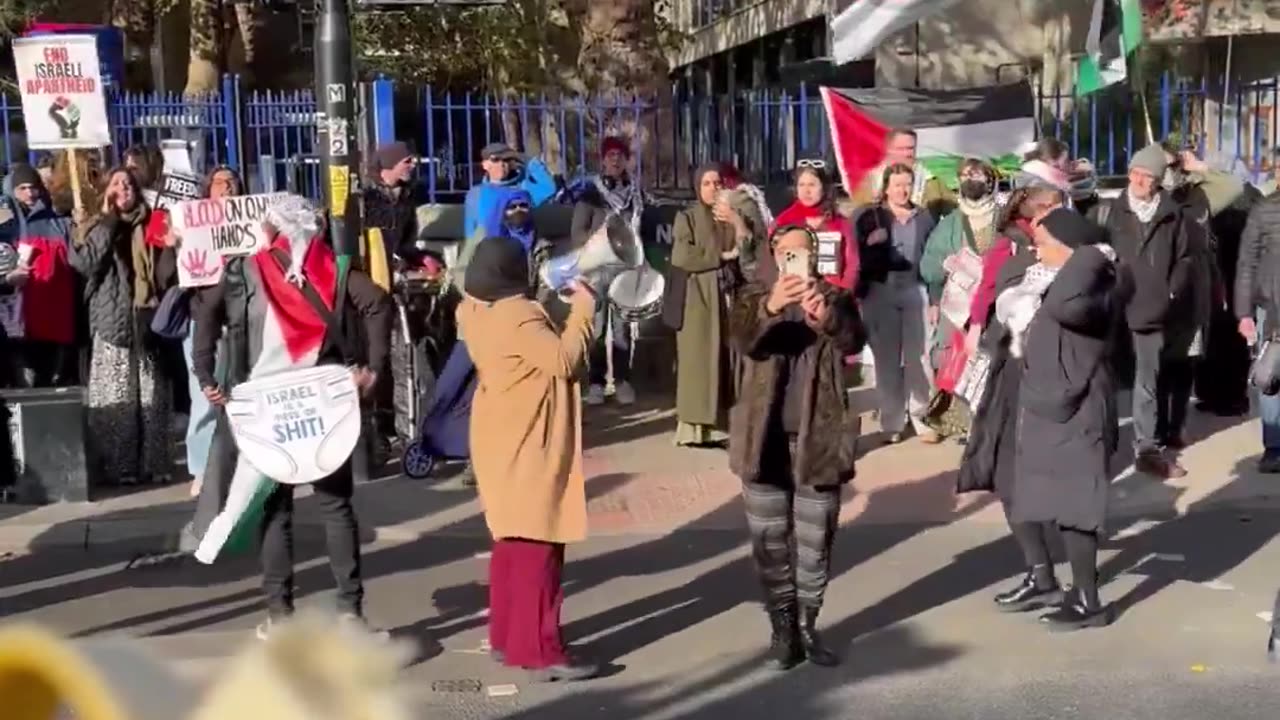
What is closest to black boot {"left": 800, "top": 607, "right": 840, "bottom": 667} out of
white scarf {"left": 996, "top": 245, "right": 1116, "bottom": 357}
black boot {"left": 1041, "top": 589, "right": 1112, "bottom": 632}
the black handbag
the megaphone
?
black boot {"left": 1041, "top": 589, "right": 1112, "bottom": 632}

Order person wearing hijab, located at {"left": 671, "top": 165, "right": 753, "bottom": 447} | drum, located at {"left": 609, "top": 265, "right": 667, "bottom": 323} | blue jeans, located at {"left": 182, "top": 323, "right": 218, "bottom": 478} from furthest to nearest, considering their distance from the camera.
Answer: drum, located at {"left": 609, "top": 265, "right": 667, "bottom": 323} < person wearing hijab, located at {"left": 671, "top": 165, "right": 753, "bottom": 447} < blue jeans, located at {"left": 182, "top": 323, "right": 218, "bottom": 478}

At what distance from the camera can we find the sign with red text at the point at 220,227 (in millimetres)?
6598

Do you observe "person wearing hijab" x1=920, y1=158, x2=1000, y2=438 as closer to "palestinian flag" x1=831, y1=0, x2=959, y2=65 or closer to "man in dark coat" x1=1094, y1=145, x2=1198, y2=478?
"man in dark coat" x1=1094, y1=145, x2=1198, y2=478

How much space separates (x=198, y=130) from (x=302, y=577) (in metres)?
5.39

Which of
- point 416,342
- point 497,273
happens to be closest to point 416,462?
point 416,342

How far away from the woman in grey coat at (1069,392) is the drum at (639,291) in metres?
3.77

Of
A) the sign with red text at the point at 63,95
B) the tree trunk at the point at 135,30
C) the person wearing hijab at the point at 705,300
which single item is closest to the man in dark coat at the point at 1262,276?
the person wearing hijab at the point at 705,300

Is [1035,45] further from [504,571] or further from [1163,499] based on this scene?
[504,571]

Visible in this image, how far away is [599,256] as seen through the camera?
8.84 metres

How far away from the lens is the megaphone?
767 centimetres

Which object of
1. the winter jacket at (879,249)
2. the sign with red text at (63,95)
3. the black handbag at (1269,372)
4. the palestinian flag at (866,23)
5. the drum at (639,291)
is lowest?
the black handbag at (1269,372)

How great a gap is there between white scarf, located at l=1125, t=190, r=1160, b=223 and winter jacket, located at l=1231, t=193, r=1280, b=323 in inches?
19.6

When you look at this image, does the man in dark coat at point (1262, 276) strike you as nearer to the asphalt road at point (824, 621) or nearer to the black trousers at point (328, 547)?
the asphalt road at point (824, 621)

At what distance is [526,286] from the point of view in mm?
5906
